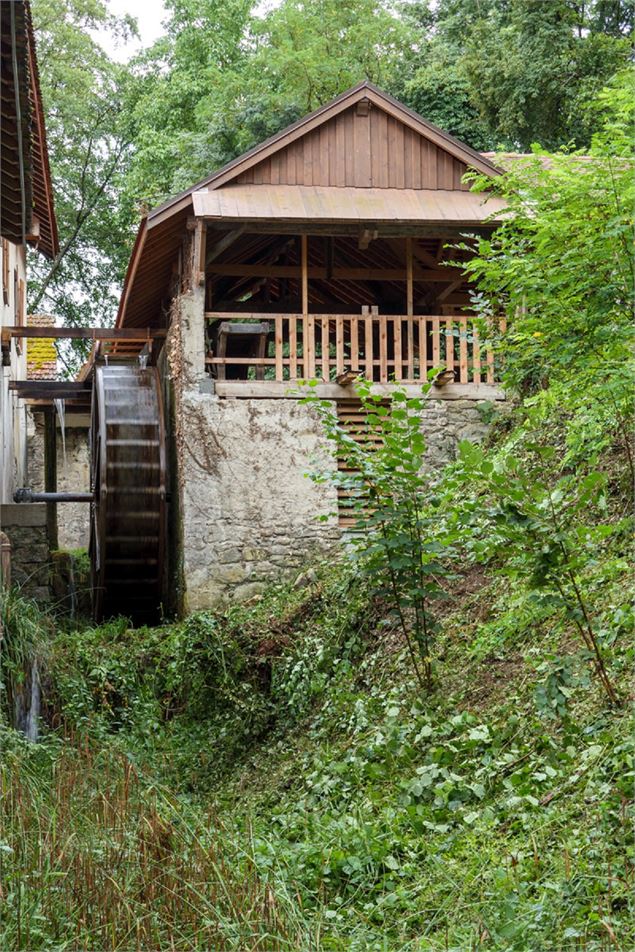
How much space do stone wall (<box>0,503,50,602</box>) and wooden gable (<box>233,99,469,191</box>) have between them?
16.6 ft

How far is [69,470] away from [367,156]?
12.3 meters

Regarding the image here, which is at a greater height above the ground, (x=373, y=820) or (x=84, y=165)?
(x=84, y=165)

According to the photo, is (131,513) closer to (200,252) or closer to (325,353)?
(325,353)

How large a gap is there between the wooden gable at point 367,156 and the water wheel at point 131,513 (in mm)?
3539

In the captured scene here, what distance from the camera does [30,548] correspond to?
623 inches

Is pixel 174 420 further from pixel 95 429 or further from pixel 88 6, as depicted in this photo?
pixel 88 6

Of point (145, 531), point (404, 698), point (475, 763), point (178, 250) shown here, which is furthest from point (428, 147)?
point (475, 763)

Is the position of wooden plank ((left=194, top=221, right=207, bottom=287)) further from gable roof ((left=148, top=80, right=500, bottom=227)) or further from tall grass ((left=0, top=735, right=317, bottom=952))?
tall grass ((left=0, top=735, right=317, bottom=952))

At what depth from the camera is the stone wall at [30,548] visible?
15.7m

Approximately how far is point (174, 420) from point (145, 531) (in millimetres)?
1423

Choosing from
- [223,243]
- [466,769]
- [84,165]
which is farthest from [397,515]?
[84,165]

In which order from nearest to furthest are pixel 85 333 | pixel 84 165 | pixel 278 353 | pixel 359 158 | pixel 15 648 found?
pixel 15 648 < pixel 278 353 < pixel 359 158 < pixel 85 333 < pixel 84 165

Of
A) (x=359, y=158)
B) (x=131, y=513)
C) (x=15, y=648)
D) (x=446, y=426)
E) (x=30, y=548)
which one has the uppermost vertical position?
(x=359, y=158)

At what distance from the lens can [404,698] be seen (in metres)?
9.65
